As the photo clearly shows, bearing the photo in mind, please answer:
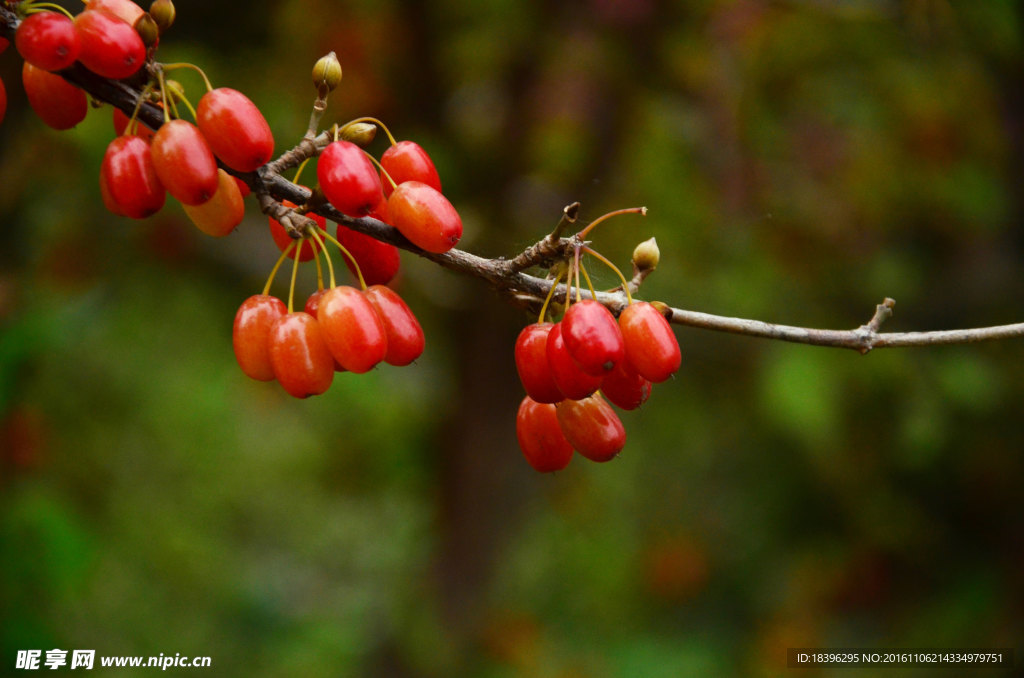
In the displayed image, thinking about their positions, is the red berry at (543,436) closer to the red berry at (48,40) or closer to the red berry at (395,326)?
→ the red berry at (395,326)

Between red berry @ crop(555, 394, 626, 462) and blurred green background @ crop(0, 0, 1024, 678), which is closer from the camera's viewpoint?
red berry @ crop(555, 394, 626, 462)

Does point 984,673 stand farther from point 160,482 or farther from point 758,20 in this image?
point 160,482

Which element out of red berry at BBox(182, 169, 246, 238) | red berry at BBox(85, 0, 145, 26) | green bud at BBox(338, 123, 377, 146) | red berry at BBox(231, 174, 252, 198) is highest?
red berry at BBox(85, 0, 145, 26)

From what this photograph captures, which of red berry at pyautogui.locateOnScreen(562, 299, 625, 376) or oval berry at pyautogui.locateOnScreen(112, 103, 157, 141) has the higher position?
oval berry at pyautogui.locateOnScreen(112, 103, 157, 141)

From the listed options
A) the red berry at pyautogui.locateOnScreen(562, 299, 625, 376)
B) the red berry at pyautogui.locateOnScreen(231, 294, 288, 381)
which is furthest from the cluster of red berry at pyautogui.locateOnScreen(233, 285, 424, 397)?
the red berry at pyautogui.locateOnScreen(562, 299, 625, 376)

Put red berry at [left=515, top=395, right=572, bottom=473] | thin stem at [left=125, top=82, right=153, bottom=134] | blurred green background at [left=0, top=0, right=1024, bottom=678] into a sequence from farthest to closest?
blurred green background at [left=0, top=0, right=1024, bottom=678] < red berry at [left=515, top=395, right=572, bottom=473] < thin stem at [left=125, top=82, right=153, bottom=134]

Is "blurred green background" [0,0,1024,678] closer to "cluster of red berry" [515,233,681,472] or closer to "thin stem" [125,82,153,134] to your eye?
"thin stem" [125,82,153,134]

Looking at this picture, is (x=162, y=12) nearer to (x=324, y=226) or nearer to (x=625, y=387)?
(x=324, y=226)
